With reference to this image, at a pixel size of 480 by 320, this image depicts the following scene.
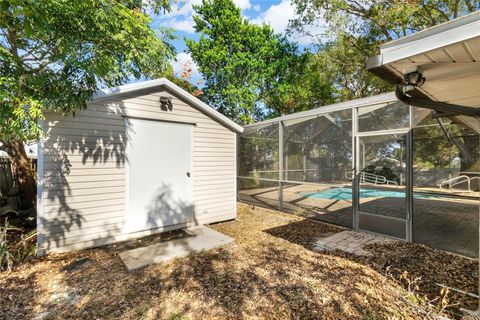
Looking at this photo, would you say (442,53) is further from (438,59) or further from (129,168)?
(129,168)

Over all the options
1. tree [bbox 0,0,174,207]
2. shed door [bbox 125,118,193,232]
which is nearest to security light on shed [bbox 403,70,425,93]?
tree [bbox 0,0,174,207]

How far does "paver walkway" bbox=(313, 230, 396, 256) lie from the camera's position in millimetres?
3936

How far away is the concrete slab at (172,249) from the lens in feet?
11.2

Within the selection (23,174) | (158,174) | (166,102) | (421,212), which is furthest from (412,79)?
(23,174)

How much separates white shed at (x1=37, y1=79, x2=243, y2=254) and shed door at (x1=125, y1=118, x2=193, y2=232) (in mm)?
18

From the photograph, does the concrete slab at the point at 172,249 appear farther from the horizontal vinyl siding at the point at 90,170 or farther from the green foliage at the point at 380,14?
the green foliage at the point at 380,14

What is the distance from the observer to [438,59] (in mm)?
1682

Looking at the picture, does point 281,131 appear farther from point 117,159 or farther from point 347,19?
point 347,19

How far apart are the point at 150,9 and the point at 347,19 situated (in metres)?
8.37

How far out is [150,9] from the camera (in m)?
4.73

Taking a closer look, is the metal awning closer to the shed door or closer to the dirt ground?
the dirt ground

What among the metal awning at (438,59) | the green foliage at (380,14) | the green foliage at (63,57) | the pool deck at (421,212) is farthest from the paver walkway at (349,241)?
the green foliage at (380,14)

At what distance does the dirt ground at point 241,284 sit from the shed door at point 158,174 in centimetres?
92

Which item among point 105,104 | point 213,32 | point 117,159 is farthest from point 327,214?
point 213,32
